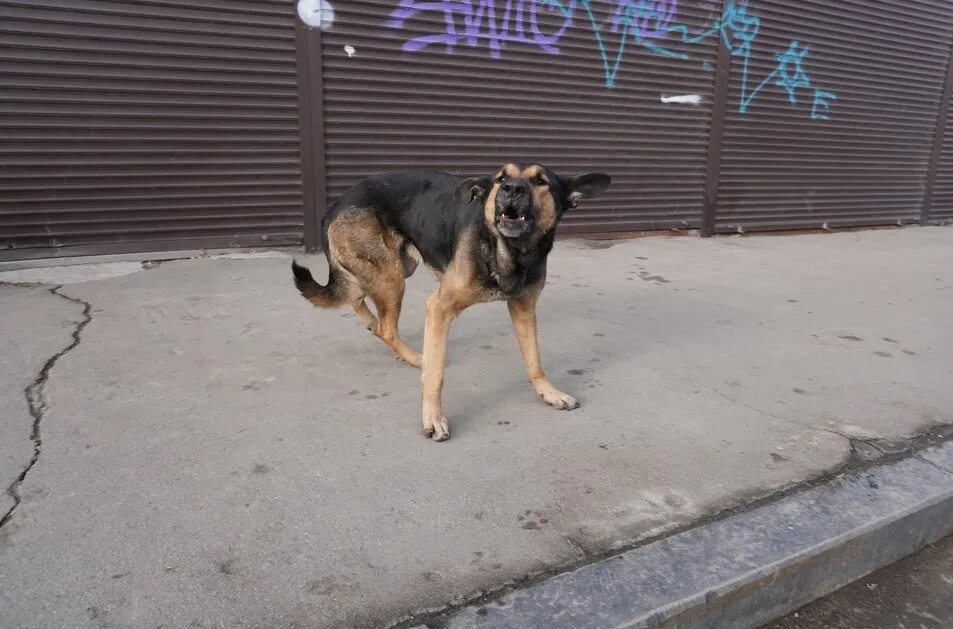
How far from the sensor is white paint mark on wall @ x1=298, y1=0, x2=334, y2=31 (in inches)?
217

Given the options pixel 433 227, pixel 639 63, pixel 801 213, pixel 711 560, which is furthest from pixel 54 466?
pixel 801 213

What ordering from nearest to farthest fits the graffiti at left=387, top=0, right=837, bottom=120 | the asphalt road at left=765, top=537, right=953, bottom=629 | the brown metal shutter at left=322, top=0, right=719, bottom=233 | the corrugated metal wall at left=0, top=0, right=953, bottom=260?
the asphalt road at left=765, top=537, right=953, bottom=629
the corrugated metal wall at left=0, top=0, right=953, bottom=260
the brown metal shutter at left=322, top=0, right=719, bottom=233
the graffiti at left=387, top=0, right=837, bottom=120

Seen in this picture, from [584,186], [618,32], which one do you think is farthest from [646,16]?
[584,186]

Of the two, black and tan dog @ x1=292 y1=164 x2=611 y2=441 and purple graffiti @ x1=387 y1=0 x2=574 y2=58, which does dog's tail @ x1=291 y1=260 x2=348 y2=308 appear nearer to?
black and tan dog @ x1=292 y1=164 x2=611 y2=441

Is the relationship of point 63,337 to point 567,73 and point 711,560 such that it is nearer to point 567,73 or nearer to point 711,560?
point 711,560

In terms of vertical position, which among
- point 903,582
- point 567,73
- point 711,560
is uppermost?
point 567,73

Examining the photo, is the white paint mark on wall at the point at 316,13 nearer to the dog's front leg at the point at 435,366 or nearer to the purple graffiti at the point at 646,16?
the purple graffiti at the point at 646,16

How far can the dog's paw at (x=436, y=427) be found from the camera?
257 centimetres

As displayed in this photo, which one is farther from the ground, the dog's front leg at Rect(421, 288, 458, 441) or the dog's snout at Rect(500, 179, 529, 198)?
the dog's snout at Rect(500, 179, 529, 198)

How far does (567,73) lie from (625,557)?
6064 millimetres

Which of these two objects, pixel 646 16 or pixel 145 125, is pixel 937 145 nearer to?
pixel 646 16

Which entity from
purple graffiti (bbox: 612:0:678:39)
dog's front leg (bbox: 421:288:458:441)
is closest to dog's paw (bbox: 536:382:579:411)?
dog's front leg (bbox: 421:288:458:441)

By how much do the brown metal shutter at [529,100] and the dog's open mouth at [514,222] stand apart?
12.3ft

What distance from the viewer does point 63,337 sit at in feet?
11.5
